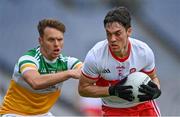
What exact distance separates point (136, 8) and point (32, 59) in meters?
2.73

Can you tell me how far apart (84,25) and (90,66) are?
3.03 metres

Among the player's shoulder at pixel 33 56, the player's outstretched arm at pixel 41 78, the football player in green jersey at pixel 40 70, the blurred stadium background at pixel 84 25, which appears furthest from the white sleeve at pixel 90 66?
the blurred stadium background at pixel 84 25

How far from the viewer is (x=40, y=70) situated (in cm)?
548

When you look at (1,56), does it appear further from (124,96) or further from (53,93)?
(124,96)

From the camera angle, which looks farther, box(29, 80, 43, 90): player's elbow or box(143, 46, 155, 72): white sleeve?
box(29, 80, 43, 90): player's elbow

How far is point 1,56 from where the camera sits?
25.4 feet

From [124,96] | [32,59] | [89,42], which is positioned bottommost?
[124,96]

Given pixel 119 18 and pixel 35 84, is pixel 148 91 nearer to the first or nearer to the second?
pixel 119 18

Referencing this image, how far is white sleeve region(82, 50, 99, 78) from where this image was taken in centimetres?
486

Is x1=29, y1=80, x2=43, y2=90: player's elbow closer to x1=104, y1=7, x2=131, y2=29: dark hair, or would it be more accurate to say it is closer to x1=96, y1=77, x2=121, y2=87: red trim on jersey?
x1=96, y1=77, x2=121, y2=87: red trim on jersey

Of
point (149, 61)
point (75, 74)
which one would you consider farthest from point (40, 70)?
point (149, 61)

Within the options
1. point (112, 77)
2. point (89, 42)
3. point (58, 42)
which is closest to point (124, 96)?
point (112, 77)

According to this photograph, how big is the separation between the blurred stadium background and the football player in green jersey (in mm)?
2141

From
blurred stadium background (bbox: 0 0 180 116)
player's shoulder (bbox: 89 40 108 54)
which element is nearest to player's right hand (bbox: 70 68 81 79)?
player's shoulder (bbox: 89 40 108 54)
